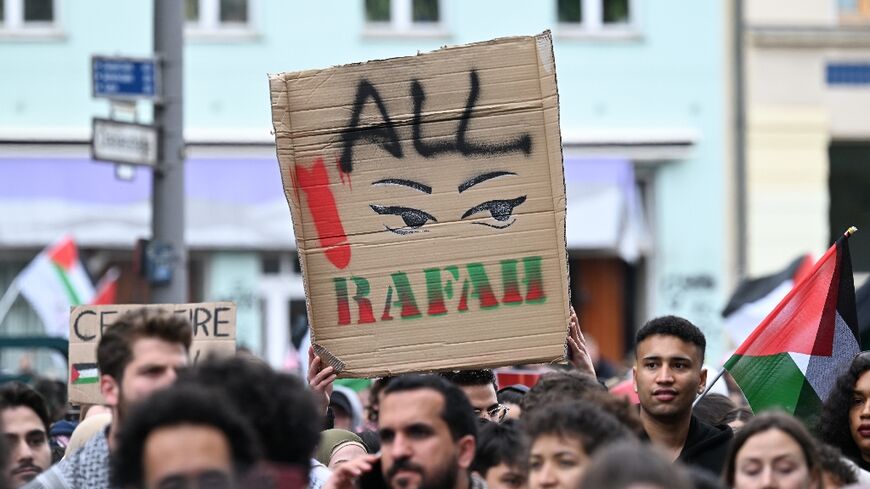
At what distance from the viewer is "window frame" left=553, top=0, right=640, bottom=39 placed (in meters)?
21.0

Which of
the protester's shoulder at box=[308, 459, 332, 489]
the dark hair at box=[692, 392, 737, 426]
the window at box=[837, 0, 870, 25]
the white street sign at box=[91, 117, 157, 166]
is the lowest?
the dark hair at box=[692, 392, 737, 426]

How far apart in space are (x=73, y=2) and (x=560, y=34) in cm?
542

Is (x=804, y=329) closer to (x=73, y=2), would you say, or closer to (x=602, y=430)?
(x=602, y=430)

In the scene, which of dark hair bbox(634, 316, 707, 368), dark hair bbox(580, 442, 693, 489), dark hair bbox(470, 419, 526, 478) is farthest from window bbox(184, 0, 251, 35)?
dark hair bbox(580, 442, 693, 489)

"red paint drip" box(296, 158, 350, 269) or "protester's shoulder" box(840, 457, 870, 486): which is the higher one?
"red paint drip" box(296, 158, 350, 269)

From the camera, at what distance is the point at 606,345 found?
21.1m

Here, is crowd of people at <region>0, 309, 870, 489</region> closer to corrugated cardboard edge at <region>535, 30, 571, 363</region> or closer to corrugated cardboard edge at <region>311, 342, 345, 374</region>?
corrugated cardboard edge at <region>311, 342, 345, 374</region>

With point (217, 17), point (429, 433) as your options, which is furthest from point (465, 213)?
point (217, 17)

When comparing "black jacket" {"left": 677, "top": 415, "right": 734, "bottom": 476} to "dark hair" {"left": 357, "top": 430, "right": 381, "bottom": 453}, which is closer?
"black jacket" {"left": 677, "top": 415, "right": 734, "bottom": 476}

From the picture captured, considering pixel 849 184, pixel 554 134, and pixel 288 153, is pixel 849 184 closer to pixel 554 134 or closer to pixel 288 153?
pixel 554 134

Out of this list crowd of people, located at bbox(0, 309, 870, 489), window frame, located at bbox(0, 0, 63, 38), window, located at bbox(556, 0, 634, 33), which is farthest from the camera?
window, located at bbox(556, 0, 634, 33)

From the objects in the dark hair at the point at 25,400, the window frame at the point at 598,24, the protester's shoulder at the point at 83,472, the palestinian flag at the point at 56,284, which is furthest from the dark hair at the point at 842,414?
the window frame at the point at 598,24

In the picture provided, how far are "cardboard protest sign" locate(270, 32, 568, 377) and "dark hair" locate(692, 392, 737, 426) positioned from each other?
177 cm

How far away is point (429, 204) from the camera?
693cm
